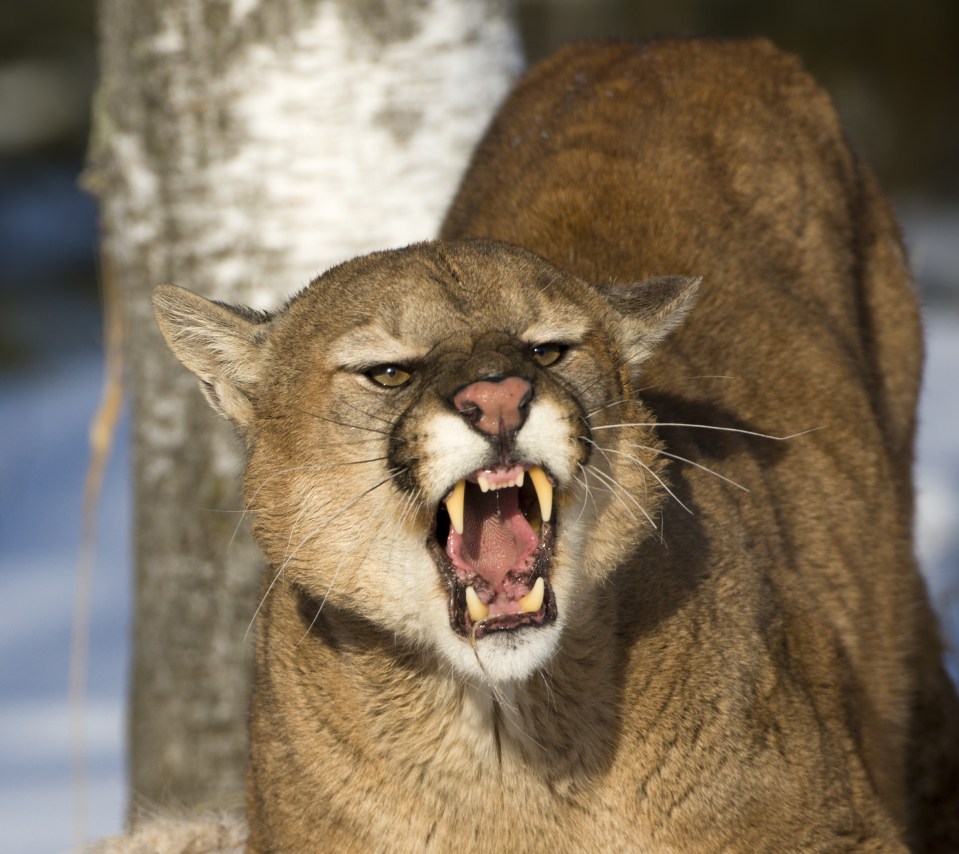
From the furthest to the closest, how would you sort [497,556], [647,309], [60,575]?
1. [60,575]
2. [647,309]
3. [497,556]

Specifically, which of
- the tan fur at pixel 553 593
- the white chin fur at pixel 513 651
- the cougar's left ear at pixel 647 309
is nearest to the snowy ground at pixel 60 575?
the tan fur at pixel 553 593

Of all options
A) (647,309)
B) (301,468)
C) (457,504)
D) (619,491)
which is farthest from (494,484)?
(647,309)

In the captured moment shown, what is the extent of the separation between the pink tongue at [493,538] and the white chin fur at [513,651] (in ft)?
0.35

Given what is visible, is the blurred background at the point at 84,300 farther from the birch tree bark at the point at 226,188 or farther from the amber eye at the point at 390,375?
the amber eye at the point at 390,375

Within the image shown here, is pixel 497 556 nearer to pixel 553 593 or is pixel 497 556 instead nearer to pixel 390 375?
pixel 553 593

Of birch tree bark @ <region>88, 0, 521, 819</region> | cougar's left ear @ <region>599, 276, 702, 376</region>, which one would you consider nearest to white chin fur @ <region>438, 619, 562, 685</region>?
cougar's left ear @ <region>599, 276, 702, 376</region>

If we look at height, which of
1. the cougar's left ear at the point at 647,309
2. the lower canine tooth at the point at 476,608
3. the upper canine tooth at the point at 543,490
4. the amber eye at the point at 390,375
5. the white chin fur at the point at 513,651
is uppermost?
the cougar's left ear at the point at 647,309

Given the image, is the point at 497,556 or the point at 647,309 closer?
the point at 497,556

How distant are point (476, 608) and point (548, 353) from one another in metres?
0.61

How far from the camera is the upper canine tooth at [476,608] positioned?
292 centimetres

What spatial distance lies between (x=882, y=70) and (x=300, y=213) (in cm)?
1898

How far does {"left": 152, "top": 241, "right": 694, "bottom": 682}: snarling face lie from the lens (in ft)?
9.61

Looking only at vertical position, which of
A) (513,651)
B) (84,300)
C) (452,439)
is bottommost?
(513,651)

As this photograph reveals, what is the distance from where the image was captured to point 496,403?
9.31 feet
